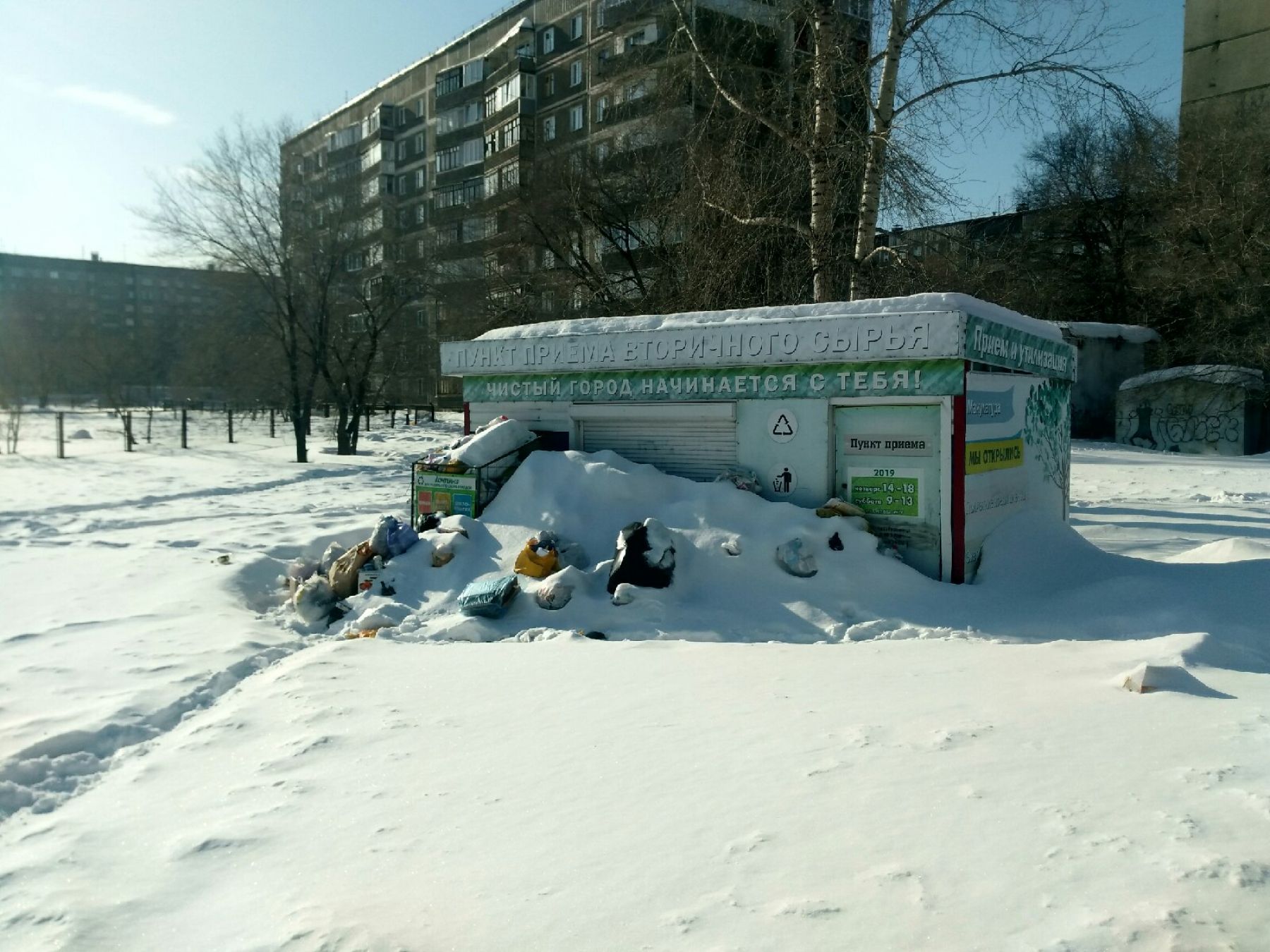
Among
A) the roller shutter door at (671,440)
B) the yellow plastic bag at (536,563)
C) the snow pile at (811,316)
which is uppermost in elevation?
the snow pile at (811,316)

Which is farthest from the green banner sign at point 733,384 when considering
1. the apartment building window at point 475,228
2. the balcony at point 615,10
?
the balcony at point 615,10

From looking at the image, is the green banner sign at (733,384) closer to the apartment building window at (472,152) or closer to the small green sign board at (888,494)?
the small green sign board at (888,494)

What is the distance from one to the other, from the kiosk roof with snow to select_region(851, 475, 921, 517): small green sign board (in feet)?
Answer: 0.04

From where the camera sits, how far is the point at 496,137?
44.9m

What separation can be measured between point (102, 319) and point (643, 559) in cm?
12346

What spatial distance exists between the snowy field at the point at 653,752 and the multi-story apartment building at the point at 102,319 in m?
20.4

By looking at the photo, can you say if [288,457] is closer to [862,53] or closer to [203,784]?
[862,53]

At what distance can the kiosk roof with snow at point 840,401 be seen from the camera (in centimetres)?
744

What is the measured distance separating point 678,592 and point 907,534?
202cm

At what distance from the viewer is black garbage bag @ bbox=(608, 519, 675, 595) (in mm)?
7070

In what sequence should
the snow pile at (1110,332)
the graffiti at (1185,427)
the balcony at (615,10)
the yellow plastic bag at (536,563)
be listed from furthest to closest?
the balcony at (615,10)
the snow pile at (1110,332)
the graffiti at (1185,427)
the yellow plastic bag at (536,563)

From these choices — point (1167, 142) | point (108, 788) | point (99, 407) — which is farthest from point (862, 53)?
point (99, 407)

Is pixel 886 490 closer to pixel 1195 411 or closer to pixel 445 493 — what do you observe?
pixel 445 493

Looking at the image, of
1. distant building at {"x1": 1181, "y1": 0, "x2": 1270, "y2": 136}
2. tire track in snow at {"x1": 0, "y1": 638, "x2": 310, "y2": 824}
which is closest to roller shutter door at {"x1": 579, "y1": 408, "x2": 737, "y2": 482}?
tire track in snow at {"x1": 0, "y1": 638, "x2": 310, "y2": 824}
